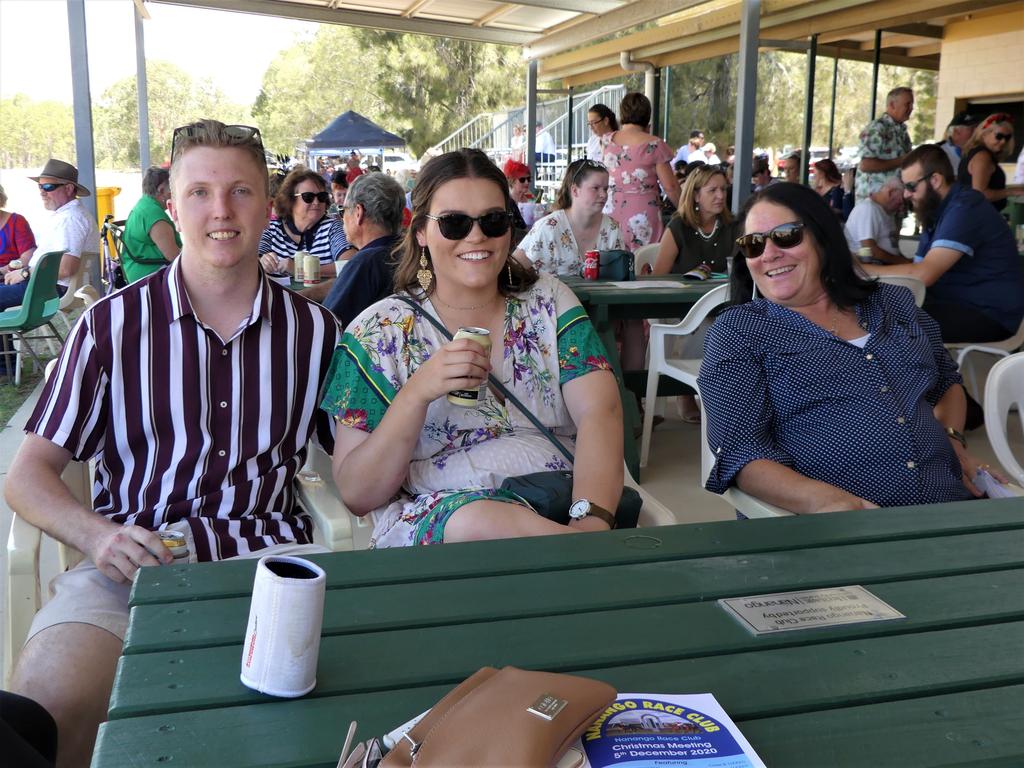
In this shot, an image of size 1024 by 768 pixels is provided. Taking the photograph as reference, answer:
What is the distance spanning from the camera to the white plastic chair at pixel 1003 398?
8.06ft

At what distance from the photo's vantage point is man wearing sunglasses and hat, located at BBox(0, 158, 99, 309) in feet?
20.1

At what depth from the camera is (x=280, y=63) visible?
122 ft

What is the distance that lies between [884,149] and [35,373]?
6.68 m

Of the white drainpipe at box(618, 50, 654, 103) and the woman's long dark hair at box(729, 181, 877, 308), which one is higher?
the white drainpipe at box(618, 50, 654, 103)

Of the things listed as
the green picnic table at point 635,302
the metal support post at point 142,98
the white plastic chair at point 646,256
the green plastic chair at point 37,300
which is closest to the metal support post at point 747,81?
the white plastic chair at point 646,256

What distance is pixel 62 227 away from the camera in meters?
6.15

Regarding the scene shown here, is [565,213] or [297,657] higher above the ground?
[565,213]

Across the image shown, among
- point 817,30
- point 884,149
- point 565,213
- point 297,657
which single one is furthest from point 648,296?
point 817,30

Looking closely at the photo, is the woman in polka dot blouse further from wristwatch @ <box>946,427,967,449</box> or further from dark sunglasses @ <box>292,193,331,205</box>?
dark sunglasses @ <box>292,193,331,205</box>

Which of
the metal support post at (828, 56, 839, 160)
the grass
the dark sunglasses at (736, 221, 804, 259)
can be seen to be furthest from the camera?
the metal support post at (828, 56, 839, 160)

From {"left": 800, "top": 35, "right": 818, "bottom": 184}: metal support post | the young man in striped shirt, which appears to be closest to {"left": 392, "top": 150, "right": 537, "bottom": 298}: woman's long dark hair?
the young man in striped shirt

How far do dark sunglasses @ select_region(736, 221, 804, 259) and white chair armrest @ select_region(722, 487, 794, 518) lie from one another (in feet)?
1.88

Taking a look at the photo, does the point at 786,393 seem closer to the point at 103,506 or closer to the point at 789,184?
the point at 789,184

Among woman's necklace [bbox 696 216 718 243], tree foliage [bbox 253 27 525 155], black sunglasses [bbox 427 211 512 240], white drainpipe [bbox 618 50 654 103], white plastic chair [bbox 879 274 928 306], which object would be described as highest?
tree foliage [bbox 253 27 525 155]
